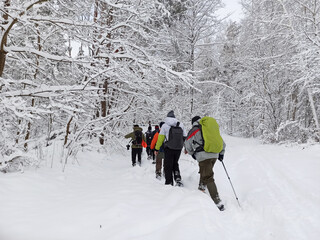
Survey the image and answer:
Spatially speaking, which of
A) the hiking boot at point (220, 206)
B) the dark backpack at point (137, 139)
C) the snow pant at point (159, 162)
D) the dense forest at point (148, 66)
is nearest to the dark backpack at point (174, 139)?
the dense forest at point (148, 66)

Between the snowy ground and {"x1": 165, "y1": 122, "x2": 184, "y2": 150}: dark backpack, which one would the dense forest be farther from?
the snowy ground

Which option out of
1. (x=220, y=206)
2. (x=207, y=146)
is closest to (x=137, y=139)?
(x=207, y=146)

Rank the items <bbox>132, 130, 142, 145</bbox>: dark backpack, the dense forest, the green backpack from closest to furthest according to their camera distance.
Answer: the green backpack, the dense forest, <bbox>132, 130, 142, 145</bbox>: dark backpack

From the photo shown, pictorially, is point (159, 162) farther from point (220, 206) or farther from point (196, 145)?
point (220, 206)

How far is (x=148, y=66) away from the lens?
6145mm

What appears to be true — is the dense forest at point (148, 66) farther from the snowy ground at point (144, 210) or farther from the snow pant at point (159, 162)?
the snow pant at point (159, 162)

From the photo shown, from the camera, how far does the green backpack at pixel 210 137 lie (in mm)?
4328

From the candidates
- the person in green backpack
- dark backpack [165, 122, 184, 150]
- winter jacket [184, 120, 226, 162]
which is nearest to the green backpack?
the person in green backpack

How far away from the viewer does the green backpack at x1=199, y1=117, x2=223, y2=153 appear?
433 cm

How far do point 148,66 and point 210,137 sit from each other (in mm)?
2814

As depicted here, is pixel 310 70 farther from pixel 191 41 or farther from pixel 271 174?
pixel 191 41

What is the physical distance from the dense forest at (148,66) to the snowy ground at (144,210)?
1.37 m

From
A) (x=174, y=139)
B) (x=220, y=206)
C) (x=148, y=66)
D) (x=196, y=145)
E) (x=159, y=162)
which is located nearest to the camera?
(x=220, y=206)

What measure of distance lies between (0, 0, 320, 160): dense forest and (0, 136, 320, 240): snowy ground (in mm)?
1365
